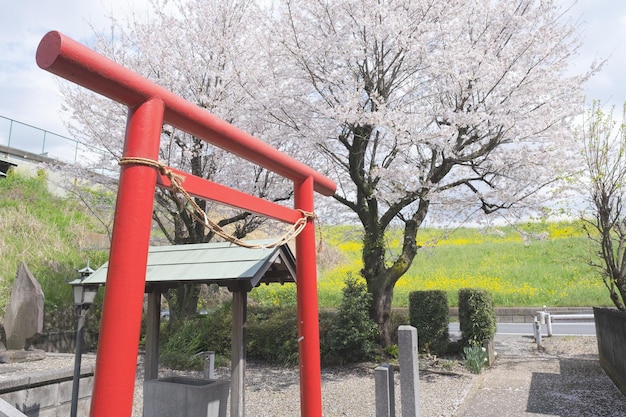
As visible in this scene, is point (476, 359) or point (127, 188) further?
point (476, 359)

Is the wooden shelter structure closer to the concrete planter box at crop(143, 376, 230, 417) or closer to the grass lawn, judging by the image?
the concrete planter box at crop(143, 376, 230, 417)

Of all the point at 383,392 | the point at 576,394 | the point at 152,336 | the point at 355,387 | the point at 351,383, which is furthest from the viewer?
the point at 351,383

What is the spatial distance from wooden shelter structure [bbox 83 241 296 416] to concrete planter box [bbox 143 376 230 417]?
0.68 metres

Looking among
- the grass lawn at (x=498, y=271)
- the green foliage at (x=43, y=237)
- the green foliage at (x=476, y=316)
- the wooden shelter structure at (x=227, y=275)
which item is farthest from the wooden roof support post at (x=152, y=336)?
the green foliage at (x=43, y=237)

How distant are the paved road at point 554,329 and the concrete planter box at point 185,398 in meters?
11.0

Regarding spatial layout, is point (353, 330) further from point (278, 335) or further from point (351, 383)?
point (278, 335)

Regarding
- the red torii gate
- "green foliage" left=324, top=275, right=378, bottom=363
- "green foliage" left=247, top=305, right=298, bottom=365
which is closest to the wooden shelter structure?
the red torii gate

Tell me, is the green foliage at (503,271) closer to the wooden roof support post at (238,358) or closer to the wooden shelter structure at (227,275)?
the wooden shelter structure at (227,275)

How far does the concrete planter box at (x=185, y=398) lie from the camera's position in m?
4.61

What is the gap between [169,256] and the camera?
641 centimetres

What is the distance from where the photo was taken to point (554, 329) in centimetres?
1462

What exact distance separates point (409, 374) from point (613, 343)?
551 cm

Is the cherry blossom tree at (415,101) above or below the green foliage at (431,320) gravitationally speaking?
above

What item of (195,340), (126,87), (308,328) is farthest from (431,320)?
(126,87)
